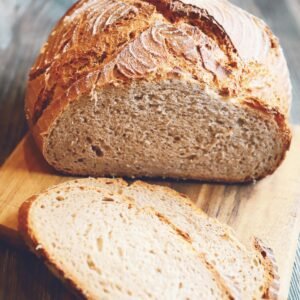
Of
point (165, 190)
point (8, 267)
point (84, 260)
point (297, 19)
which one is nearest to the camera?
point (84, 260)

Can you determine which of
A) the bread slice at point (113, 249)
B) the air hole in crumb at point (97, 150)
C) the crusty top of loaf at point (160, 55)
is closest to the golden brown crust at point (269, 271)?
the bread slice at point (113, 249)

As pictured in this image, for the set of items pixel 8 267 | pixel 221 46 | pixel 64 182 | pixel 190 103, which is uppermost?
pixel 221 46

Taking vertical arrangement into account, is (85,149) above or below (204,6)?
below

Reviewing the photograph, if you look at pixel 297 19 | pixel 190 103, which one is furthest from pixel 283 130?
pixel 297 19

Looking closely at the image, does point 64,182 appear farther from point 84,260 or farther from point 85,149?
point 84,260

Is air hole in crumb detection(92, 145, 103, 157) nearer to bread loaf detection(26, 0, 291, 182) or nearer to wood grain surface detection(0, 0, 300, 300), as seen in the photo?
bread loaf detection(26, 0, 291, 182)

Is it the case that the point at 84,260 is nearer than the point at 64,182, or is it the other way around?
the point at 84,260
